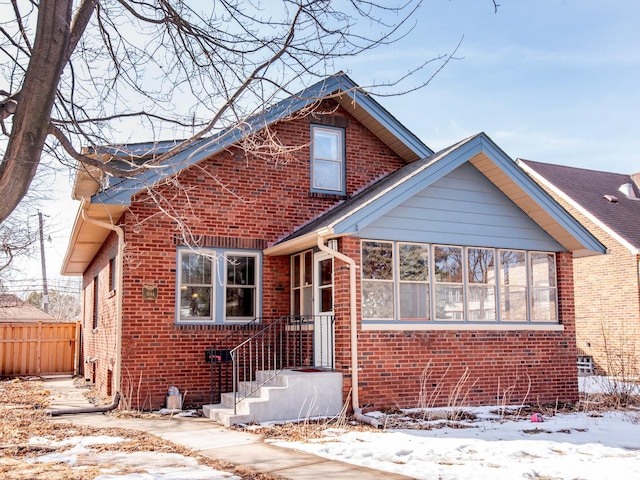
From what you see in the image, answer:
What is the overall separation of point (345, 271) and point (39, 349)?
13904mm

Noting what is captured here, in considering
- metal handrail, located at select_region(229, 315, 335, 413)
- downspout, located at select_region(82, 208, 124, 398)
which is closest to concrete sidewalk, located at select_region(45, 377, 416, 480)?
downspout, located at select_region(82, 208, 124, 398)

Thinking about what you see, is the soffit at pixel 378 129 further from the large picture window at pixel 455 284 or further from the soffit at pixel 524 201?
the large picture window at pixel 455 284

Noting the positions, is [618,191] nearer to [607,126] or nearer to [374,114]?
[607,126]

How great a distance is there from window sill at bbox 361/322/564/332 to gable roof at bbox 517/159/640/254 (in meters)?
8.48

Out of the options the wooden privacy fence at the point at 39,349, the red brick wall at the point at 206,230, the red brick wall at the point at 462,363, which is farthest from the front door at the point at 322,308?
the wooden privacy fence at the point at 39,349

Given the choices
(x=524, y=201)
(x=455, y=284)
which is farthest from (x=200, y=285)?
(x=524, y=201)

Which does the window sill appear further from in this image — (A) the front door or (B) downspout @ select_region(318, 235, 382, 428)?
(A) the front door

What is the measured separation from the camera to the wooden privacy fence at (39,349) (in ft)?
66.5

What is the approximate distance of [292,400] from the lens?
1038 cm

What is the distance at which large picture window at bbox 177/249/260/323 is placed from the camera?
12172 millimetres

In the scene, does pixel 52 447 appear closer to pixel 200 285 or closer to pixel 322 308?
pixel 200 285

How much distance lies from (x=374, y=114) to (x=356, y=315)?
478 centimetres

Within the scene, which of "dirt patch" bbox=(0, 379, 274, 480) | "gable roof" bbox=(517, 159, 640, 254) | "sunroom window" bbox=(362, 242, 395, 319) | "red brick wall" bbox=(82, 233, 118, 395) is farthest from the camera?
"gable roof" bbox=(517, 159, 640, 254)

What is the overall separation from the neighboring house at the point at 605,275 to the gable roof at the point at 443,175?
6857 millimetres
